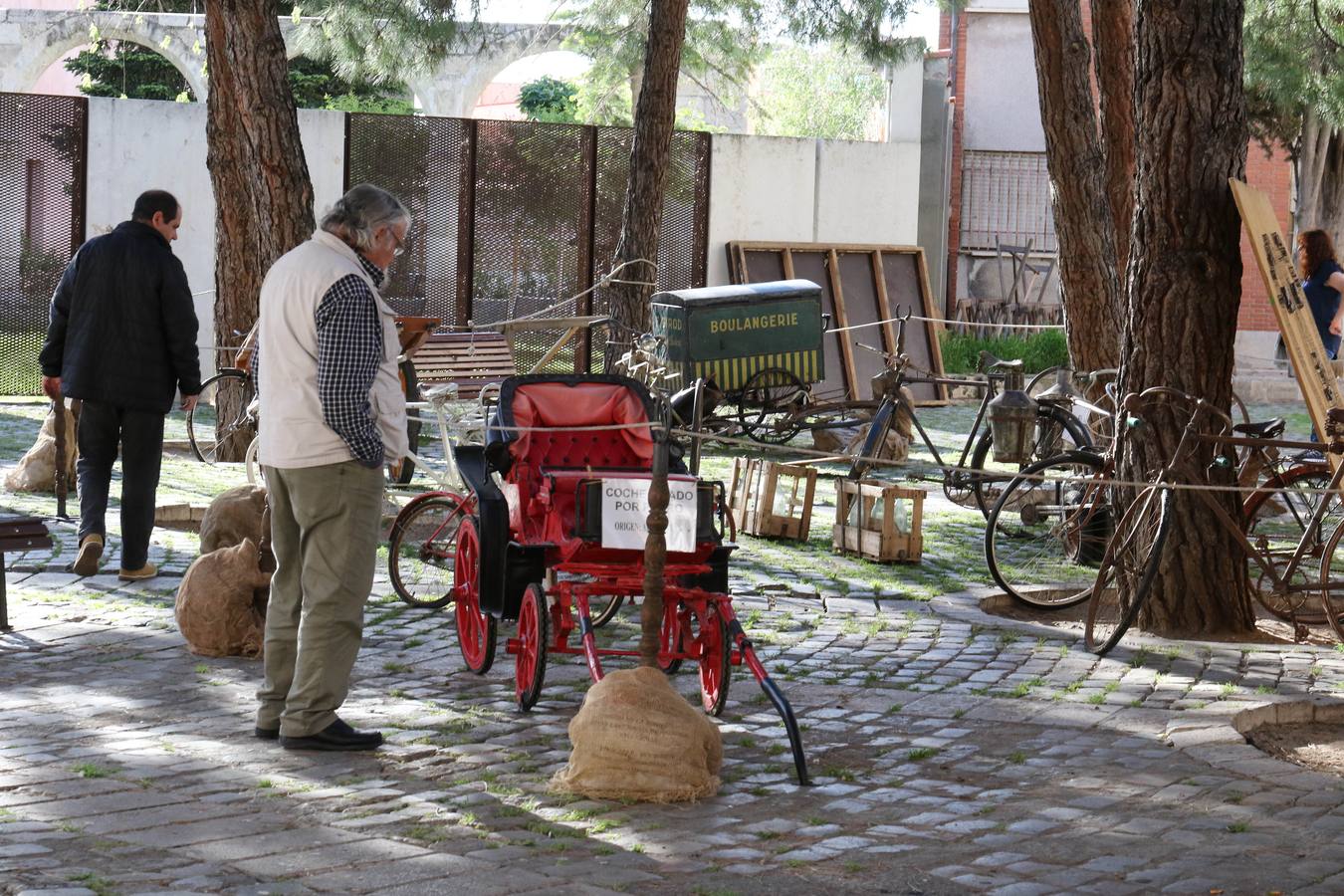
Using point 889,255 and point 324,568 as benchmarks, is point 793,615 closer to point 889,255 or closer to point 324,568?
point 324,568

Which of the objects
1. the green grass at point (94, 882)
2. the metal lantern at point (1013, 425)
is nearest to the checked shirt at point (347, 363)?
the green grass at point (94, 882)

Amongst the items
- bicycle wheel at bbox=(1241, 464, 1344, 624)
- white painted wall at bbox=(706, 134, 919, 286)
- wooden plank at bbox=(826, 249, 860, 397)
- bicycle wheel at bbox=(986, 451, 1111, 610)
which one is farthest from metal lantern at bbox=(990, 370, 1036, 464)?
white painted wall at bbox=(706, 134, 919, 286)

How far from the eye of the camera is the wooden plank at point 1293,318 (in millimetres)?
8164

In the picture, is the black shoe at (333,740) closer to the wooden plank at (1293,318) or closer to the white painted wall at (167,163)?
the wooden plank at (1293,318)

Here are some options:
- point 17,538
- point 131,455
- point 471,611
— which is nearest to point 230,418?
point 131,455

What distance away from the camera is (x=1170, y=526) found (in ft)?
26.3

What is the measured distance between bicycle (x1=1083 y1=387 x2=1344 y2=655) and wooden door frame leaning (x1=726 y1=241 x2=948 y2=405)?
12399 millimetres

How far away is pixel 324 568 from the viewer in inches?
234

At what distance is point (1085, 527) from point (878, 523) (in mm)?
1210

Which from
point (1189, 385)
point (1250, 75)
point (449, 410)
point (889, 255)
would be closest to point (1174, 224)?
point (1189, 385)

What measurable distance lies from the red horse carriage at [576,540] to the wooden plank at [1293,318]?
2838mm

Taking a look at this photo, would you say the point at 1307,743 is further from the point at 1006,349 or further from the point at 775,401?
the point at 1006,349

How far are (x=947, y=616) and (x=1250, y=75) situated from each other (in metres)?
11.1

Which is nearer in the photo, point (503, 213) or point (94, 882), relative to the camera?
point (94, 882)
